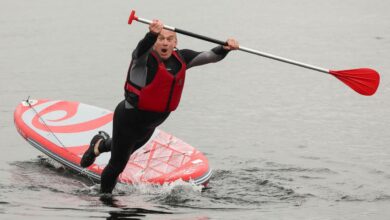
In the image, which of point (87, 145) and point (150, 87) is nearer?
point (150, 87)

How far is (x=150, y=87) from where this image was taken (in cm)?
851

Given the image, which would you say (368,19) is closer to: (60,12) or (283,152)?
(60,12)

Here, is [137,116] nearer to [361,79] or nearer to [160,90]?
[160,90]

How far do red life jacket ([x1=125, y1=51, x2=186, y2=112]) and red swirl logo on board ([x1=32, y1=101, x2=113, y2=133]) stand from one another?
288 centimetres

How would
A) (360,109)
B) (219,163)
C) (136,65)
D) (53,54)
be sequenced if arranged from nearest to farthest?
1. (136,65)
2. (219,163)
3. (360,109)
4. (53,54)

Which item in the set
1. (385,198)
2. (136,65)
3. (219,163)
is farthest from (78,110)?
(385,198)

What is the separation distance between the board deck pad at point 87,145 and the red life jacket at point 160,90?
1.38 m

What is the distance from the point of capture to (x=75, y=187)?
9844 millimetres

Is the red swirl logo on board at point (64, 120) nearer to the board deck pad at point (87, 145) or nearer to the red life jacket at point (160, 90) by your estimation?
the board deck pad at point (87, 145)

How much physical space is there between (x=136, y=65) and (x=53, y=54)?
937 cm

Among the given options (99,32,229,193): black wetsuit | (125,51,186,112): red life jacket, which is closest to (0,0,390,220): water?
(99,32,229,193): black wetsuit

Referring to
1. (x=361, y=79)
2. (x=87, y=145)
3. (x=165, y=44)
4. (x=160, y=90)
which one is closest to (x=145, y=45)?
(x=165, y=44)

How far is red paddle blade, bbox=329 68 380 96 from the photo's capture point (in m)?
9.38

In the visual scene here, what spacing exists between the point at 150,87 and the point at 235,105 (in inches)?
224
